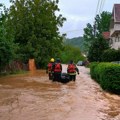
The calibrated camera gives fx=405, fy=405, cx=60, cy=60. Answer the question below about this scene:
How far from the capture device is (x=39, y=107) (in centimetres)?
1606

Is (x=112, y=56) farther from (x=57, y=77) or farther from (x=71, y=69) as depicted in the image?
(x=57, y=77)

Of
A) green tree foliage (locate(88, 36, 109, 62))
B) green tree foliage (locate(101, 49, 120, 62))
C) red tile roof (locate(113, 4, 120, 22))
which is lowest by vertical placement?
green tree foliage (locate(101, 49, 120, 62))

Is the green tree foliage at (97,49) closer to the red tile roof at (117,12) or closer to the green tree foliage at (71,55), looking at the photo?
the red tile roof at (117,12)

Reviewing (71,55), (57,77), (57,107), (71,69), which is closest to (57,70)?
(57,77)

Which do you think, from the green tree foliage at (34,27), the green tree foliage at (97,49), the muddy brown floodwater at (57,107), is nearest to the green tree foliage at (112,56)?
the green tree foliage at (97,49)

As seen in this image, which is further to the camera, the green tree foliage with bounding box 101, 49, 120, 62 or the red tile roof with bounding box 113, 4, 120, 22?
the red tile roof with bounding box 113, 4, 120, 22

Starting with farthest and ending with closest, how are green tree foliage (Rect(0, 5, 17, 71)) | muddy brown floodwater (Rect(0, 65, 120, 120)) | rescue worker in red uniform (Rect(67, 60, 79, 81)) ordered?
green tree foliage (Rect(0, 5, 17, 71)) < rescue worker in red uniform (Rect(67, 60, 79, 81)) < muddy brown floodwater (Rect(0, 65, 120, 120))

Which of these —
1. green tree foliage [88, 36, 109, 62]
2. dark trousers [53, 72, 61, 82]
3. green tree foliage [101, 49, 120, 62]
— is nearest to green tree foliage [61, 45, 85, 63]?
green tree foliage [88, 36, 109, 62]

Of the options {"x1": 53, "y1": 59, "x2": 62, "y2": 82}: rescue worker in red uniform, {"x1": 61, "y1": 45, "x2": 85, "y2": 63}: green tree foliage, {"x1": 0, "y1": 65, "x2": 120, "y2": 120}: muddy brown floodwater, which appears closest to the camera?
{"x1": 0, "y1": 65, "x2": 120, "y2": 120}: muddy brown floodwater

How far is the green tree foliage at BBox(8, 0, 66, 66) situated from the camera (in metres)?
54.6

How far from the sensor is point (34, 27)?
55.3m

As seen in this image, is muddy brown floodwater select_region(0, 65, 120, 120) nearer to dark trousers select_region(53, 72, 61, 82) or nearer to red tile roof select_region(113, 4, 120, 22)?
dark trousers select_region(53, 72, 61, 82)

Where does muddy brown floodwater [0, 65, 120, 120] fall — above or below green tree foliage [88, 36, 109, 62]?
below

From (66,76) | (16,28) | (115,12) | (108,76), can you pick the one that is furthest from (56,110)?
(115,12)
